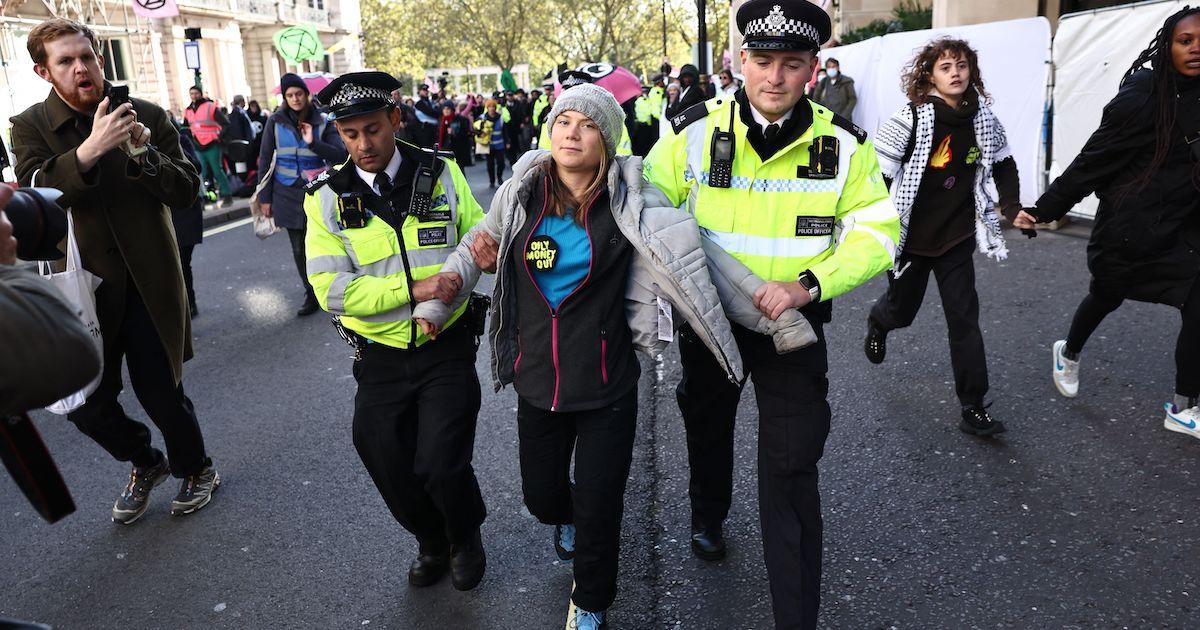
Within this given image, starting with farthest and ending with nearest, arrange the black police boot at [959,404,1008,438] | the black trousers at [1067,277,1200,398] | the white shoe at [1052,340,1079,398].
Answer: the white shoe at [1052,340,1079,398] < the black police boot at [959,404,1008,438] < the black trousers at [1067,277,1200,398]

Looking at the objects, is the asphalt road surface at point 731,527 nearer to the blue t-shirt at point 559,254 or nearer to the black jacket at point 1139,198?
the black jacket at point 1139,198

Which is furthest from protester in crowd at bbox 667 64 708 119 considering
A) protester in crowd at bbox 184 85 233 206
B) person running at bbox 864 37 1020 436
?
person running at bbox 864 37 1020 436

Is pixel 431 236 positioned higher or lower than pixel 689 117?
lower

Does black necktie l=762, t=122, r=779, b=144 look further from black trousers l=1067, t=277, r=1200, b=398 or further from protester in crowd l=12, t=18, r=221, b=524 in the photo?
black trousers l=1067, t=277, r=1200, b=398

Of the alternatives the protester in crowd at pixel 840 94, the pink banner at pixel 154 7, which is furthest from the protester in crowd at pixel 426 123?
the protester in crowd at pixel 840 94

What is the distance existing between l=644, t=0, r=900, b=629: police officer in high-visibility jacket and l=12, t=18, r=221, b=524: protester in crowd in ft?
7.29

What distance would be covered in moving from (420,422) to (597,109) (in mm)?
1231

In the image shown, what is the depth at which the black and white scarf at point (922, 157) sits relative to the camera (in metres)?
4.47

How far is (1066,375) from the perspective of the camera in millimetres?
4996

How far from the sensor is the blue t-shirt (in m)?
2.87

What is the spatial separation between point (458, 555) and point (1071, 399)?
3417 millimetres

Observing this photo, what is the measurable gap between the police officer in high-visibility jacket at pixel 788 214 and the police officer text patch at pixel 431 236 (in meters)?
0.86

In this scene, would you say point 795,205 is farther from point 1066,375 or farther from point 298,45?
point 298,45

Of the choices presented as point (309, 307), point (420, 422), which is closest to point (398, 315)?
point (420, 422)
